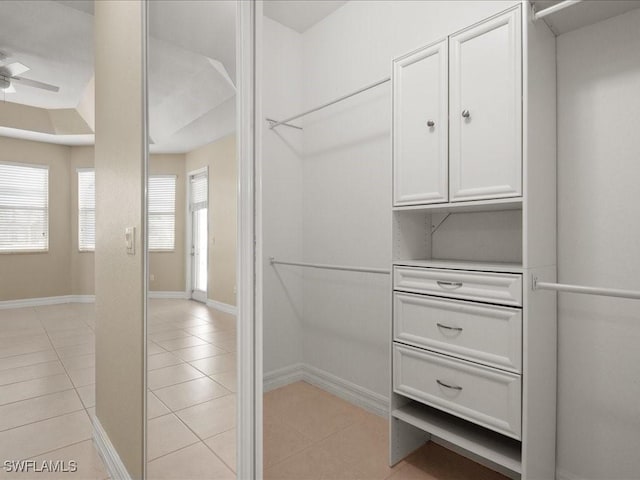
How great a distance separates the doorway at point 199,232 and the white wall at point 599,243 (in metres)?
1.52

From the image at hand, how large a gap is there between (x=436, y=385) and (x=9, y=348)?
6.41 ft

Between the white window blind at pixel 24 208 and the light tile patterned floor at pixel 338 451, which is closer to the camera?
the white window blind at pixel 24 208

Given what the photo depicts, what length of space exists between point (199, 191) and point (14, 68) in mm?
1178

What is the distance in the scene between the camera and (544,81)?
153 cm

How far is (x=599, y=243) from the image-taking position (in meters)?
1.52

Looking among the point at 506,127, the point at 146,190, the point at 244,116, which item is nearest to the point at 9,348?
the point at 146,190

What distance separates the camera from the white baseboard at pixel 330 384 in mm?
2377

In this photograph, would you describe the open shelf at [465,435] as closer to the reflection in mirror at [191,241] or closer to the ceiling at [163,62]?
the reflection in mirror at [191,241]

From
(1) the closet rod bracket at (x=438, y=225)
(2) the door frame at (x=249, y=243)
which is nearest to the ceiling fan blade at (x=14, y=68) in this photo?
(2) the door frame at (x=249, y=243)

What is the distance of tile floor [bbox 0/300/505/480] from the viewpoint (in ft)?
3.66

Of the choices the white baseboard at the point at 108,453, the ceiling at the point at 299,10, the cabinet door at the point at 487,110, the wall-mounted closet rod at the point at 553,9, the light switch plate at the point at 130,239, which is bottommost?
the white baseboard at the point at 108,453

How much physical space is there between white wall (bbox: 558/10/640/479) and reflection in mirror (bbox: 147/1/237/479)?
1.46 m

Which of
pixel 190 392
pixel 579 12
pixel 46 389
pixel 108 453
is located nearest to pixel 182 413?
pixel 190 392

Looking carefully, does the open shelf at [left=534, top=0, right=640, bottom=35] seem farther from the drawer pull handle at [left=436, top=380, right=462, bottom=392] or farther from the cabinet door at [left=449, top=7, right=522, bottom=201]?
the drawer pull handle at [left=436, top=380, right=462, bottom=392]
